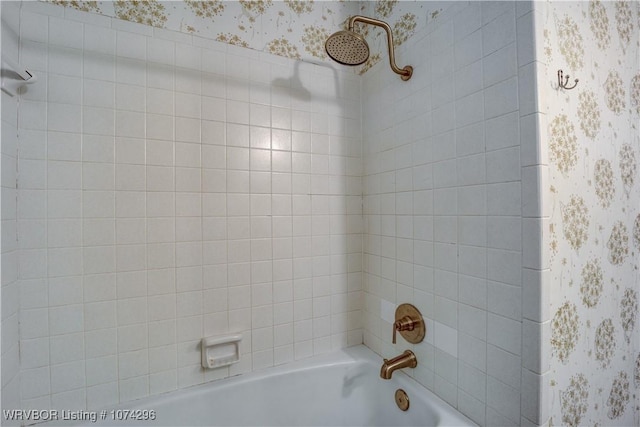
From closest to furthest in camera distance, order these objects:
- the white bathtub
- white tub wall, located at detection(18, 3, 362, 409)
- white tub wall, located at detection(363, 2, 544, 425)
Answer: white tub wall, located at detection(363, 2, 544, 425)
white tub wall, located at detection(18, 3, 362, 409)
the white bathtub

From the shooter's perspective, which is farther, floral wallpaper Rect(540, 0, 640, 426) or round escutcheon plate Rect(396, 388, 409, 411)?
round escutcheon plate Rect(396, 388, 409, 411)

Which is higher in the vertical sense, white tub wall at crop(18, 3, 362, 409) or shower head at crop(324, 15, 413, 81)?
shower head at crop(324, 15, 413, 81)

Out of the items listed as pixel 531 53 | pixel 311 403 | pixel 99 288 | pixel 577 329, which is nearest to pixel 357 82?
pixel 531 53

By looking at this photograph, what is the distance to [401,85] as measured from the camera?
1.25 m

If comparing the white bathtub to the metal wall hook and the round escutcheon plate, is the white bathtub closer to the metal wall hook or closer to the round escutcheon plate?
the round escutcheon plate

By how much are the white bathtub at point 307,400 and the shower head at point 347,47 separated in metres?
1.37

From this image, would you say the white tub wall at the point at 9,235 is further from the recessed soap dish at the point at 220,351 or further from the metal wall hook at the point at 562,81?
the metal wall hook at the point at 562,81

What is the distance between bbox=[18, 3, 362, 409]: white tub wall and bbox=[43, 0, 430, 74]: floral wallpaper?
54 mm

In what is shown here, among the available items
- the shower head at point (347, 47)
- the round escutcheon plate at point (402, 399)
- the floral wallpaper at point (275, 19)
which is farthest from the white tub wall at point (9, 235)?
the round escutcheon plate at point (402, 399)

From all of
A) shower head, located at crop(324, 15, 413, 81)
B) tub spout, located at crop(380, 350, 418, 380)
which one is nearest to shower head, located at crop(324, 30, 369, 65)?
shower head, located at crop(324, 15, 413, 81)

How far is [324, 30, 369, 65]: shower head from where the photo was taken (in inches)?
41.6

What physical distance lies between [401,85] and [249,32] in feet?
2.48

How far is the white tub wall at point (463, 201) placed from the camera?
81 cm

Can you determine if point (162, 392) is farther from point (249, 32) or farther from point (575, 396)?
point (249, 32)
